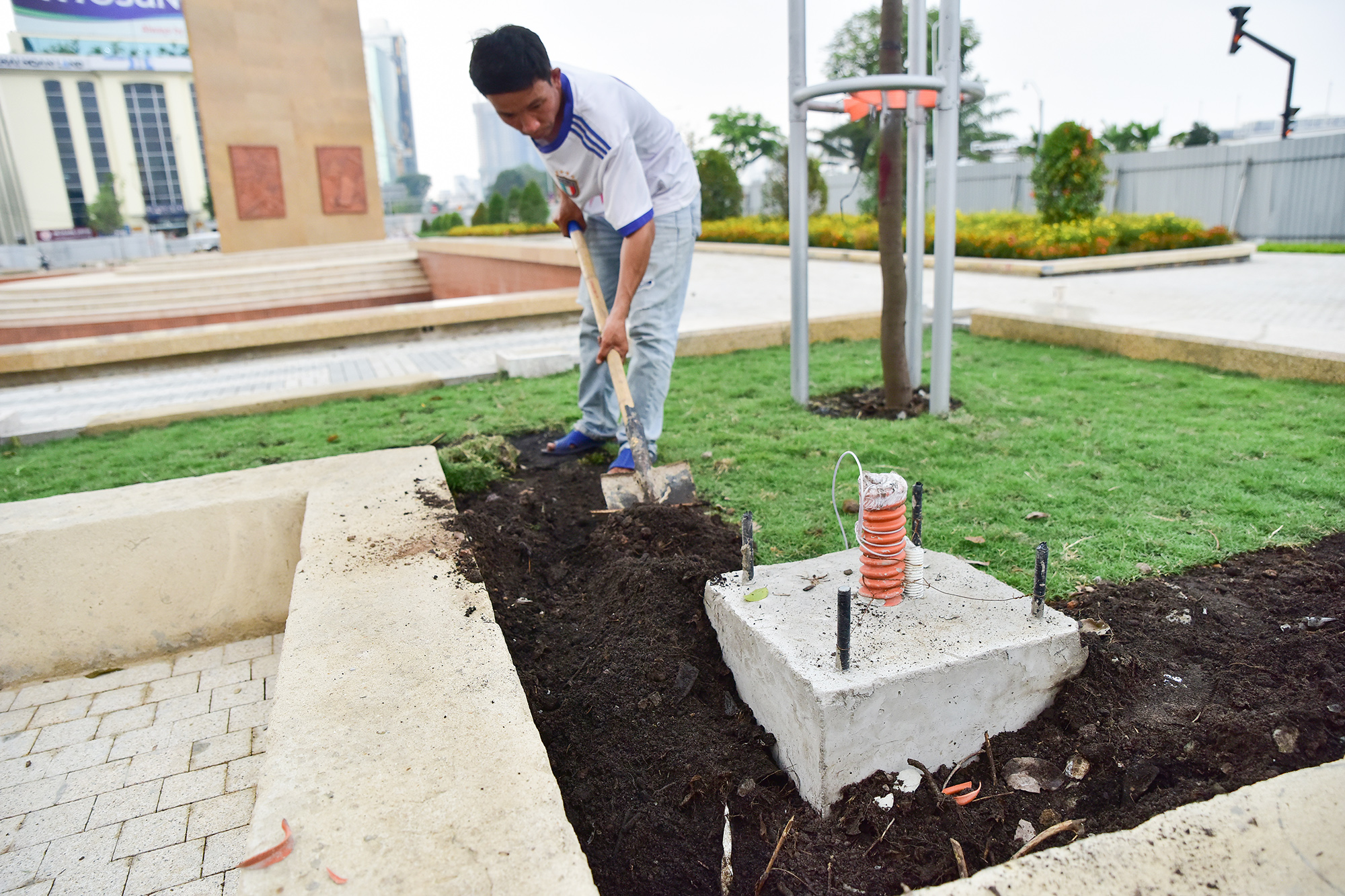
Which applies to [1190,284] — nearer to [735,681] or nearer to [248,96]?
[735,681]

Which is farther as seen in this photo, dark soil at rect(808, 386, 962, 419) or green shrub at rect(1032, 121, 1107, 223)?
green shrub at rect(1032, 121, 1107, 223)

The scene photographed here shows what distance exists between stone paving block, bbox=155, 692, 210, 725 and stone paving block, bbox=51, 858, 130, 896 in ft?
1.91

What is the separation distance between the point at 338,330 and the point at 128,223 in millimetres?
82992

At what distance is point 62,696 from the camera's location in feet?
8.23

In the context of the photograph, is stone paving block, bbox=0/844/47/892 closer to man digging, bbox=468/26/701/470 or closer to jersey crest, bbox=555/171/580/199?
man digging, bbox=468/26/701/470

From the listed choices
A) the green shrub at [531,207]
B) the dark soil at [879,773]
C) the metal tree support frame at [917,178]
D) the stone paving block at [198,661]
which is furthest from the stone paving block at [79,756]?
the green shrub at [531,207]

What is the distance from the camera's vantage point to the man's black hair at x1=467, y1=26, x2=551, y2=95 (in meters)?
2.75

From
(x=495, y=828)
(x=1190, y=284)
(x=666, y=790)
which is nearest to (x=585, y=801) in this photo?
(x=666, y=790)

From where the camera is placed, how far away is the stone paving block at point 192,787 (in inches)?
79.0

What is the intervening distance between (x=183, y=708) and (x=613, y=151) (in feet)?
7.97

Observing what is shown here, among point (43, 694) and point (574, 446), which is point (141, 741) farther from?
point (574, 446)

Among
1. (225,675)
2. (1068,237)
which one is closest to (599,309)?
(225,675)

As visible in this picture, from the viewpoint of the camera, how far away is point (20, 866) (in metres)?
1.82

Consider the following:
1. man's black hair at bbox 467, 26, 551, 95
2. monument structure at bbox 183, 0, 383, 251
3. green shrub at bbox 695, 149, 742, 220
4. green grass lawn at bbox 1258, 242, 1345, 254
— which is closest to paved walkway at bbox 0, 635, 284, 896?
man's black hair at bbox 467, 26, 551, 95
